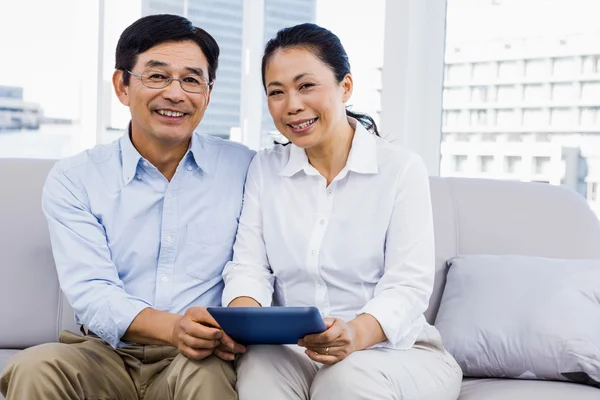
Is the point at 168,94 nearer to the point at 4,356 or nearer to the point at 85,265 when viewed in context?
the point at 85,265

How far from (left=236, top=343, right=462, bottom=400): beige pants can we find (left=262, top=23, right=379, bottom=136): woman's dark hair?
67 cm

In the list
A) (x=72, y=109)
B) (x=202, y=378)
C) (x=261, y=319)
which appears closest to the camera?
(x=261, y=319)

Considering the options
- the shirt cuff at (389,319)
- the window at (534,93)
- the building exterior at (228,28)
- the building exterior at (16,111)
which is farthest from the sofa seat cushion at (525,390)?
the building exterior at (16,111)

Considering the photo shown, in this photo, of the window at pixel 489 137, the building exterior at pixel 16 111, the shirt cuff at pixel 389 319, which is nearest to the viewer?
the shirt cuff at pixel 389 319

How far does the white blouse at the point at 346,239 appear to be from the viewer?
1787 mm

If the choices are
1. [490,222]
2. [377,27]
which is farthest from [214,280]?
[377,27]

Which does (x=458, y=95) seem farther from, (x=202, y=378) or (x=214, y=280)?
(x=202, y=378)

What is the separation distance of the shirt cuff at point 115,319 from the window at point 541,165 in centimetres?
204

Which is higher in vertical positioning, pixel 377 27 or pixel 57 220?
pixel 377 27

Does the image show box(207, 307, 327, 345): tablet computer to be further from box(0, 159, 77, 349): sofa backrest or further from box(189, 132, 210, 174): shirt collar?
box(0, 159, 77, 349): sofa backrest

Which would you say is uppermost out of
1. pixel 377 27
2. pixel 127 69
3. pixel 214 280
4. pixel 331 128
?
pixel 377 27

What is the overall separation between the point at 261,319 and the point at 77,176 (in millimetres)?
732

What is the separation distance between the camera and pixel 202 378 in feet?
5.12

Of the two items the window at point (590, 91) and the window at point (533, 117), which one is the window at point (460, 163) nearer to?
the window at point (533, 117)
